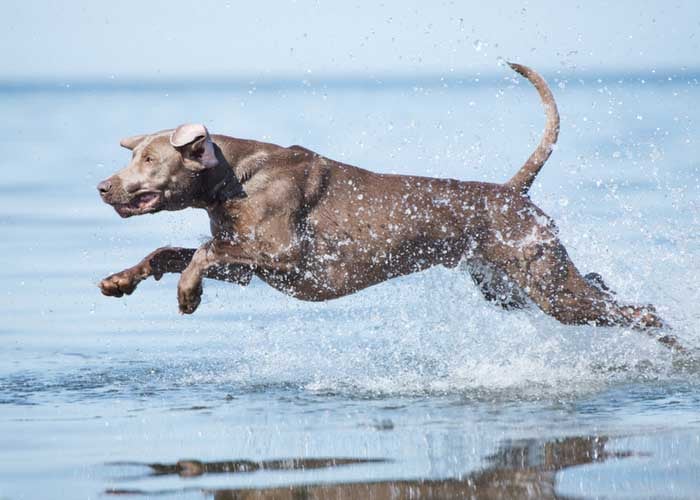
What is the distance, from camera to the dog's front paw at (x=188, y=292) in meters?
8.11

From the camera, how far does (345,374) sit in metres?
8.60

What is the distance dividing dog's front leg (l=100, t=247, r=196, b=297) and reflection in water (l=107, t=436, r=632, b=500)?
2.19 metres

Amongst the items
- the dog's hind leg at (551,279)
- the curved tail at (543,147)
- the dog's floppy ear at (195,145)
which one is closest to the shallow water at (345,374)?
the dog's hind leg at (551,279)

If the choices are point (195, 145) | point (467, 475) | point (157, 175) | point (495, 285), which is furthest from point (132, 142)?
point (467, 475)

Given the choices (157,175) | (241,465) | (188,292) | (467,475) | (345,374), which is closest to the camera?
(467,475)

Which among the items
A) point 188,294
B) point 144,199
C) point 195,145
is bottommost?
point 188,294

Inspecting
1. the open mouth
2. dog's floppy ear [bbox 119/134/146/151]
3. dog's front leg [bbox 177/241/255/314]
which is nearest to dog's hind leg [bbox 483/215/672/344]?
dog's front leg [bbox 177/241/255/314]

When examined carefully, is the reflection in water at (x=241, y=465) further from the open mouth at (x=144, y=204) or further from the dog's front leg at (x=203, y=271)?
the open mouth at (x=144, y=204)

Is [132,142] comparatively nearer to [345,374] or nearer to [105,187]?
[105,187]

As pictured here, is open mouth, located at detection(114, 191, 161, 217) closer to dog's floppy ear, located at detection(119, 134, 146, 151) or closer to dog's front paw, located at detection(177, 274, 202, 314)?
dog's floppy ear, located at detection(119, 134, 146, 151)

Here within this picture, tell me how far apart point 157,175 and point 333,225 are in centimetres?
102

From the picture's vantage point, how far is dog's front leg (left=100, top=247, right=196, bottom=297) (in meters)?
8.40

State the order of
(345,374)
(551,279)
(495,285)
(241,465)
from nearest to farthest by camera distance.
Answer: (241,465), (345,374), (551,279), (495,285)

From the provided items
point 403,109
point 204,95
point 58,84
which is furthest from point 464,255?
point 58,84
